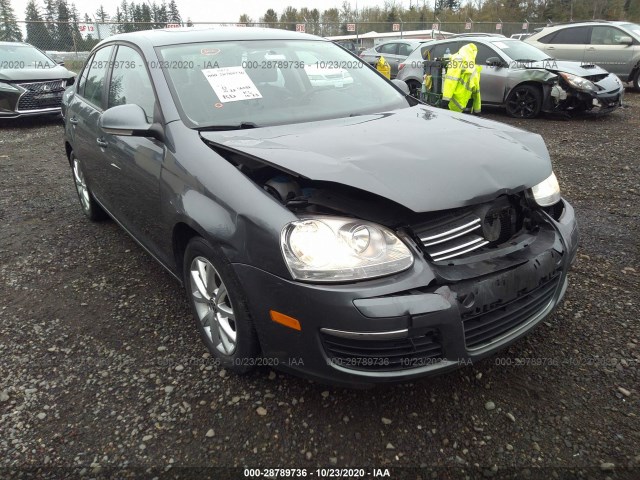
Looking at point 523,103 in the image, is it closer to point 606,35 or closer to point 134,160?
point 606,35

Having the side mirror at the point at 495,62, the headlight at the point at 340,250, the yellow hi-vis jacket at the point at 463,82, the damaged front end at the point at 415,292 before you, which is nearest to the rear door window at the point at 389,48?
the side mirror at the point at 495,62

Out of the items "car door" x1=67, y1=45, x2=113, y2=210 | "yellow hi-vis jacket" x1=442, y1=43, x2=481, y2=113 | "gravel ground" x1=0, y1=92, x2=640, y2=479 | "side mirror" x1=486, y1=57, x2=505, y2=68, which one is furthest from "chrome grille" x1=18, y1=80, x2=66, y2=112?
"side mirror" x1=486, y1=57, x2=505, y2=68

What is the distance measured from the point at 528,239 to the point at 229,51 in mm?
2104

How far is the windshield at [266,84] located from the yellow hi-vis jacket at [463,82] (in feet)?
16.9

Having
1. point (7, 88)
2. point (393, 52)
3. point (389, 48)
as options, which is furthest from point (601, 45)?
point (7, 88)

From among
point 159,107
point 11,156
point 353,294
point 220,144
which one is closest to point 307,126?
point 220,144

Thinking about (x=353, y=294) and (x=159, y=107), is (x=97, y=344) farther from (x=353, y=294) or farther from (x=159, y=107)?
(x=353, y=294)

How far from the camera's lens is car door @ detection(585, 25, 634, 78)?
35.6 feet

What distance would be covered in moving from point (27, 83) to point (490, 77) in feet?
29.0

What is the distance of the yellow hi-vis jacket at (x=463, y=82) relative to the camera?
7898mm

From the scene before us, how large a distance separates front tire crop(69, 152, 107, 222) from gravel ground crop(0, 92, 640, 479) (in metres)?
1.08

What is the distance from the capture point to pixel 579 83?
7.84 metres

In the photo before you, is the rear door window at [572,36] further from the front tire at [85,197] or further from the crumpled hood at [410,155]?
the front tire at [85,197]

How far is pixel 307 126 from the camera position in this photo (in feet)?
8.29
